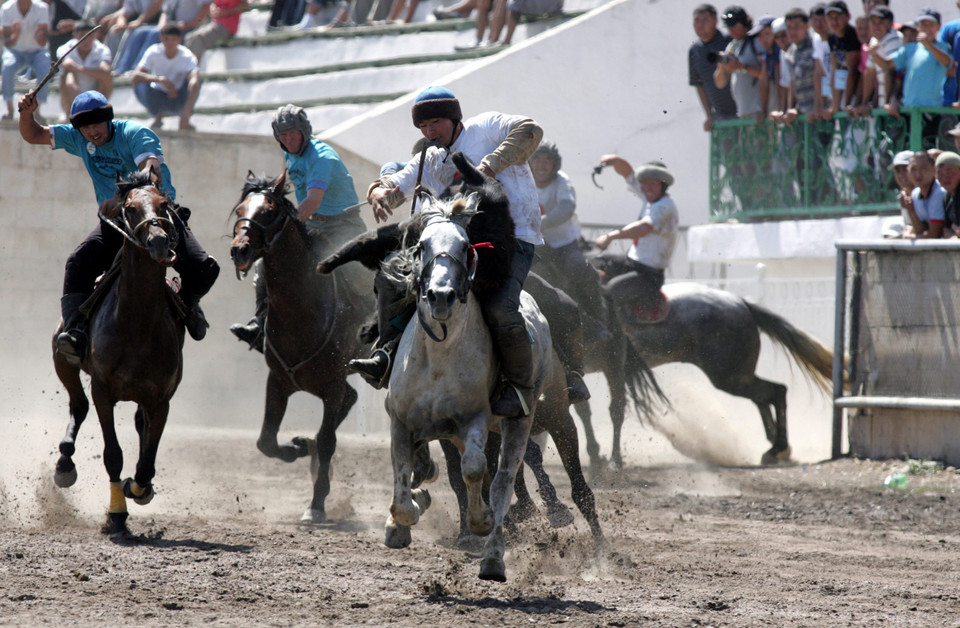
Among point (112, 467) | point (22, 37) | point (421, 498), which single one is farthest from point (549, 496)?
point (22, 37)

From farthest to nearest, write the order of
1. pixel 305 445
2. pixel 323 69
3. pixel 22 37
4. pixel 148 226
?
pixel 323 69
pixel 22 37
pixel 305 445
pixel 148 226

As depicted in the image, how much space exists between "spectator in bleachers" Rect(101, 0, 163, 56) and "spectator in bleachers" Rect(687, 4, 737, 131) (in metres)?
8.76

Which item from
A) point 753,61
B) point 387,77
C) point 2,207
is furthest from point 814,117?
point 2,207

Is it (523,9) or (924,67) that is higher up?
(523,9)

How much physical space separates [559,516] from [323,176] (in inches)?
119

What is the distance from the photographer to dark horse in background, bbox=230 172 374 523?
843 cm

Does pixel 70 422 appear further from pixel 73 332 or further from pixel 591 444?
pixel 591 444

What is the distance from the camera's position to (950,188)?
10.9 metres

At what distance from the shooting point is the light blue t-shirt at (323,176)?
9117mm

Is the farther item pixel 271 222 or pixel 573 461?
pixel 271 222

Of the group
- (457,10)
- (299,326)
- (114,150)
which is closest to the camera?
(114,150)

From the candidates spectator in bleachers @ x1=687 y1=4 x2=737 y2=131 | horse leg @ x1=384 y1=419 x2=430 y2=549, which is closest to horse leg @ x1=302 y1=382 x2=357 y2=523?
horse leg @ x1=384 y1=419 x2=430 y2=549

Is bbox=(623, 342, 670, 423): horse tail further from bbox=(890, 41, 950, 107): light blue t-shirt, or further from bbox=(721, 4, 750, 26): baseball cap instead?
bbox=(721, 4, 750, 26): baseball cap

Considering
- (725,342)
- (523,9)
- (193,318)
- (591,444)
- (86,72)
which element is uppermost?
(523,9)
